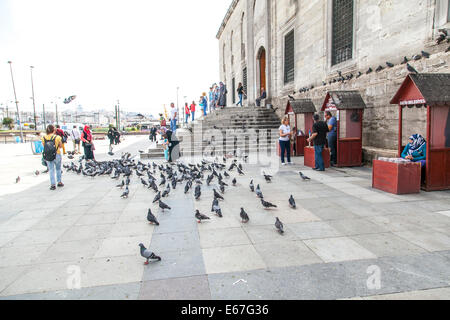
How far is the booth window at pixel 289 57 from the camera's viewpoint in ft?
59.5

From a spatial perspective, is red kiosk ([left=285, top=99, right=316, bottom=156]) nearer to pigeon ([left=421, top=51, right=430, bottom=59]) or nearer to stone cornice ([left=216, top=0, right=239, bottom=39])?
pigeon ([left=421, top=51, right=430, bottom=59])

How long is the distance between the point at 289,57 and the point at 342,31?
20.3 feet

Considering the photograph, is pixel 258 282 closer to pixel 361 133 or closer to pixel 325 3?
pixel 361 133

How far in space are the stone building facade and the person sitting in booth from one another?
1705mm

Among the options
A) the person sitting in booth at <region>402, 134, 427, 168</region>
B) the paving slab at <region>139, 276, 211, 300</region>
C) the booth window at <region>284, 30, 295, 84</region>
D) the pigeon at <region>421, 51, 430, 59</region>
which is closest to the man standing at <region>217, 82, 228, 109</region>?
the booth window at <region>284, 30, 295, 84</region>

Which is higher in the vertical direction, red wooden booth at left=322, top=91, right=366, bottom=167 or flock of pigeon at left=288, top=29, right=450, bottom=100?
flock of pigeon at left=288, top=29, right=450, bottom=100

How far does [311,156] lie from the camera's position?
10.3 meters

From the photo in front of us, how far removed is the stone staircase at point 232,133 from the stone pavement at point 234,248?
859cm

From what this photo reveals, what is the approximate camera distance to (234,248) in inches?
159

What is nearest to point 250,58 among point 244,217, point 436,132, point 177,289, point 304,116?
point 304,116

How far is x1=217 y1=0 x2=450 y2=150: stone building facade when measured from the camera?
8.25 metres
